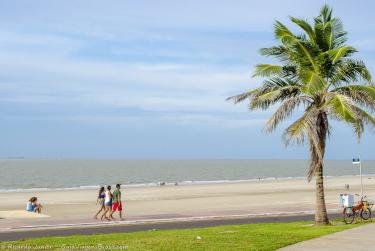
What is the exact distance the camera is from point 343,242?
1431 centimetres

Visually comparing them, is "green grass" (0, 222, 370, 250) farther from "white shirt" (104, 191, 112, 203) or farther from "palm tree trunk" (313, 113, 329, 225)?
"white shirt" (104, 191, 112, 203)

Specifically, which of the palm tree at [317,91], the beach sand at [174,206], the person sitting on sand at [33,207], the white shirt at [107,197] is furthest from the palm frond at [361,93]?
the person sitting on sand at [33,207]

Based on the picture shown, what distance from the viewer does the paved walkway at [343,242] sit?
13320 millimetres

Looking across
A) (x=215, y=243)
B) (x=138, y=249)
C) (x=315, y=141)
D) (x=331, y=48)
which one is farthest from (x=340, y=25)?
(x=138, y=249)

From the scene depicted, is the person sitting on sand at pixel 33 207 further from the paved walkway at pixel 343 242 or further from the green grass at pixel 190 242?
the paved walkway at pixel 343 242

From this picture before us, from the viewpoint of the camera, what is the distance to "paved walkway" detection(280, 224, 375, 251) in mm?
13320

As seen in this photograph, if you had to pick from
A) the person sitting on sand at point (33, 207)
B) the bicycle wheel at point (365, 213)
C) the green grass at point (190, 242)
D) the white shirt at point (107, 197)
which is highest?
the white shirt at point (107, 197)

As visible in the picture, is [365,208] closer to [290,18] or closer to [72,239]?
[290,18]

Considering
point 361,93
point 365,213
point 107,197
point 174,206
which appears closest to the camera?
point 361,93

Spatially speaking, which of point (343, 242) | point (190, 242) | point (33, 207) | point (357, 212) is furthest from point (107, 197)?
point (343, 242)

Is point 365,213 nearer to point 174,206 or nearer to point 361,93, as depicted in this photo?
point 361,93

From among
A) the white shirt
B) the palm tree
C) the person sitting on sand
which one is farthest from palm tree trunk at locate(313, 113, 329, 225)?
the person sitting on sand

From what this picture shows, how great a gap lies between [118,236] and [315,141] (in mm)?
7937

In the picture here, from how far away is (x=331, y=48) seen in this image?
20547 mm
